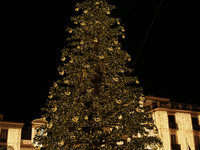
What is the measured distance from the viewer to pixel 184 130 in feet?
Result: 84.1

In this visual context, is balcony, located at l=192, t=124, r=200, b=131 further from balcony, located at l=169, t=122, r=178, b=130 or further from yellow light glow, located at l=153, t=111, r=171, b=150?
yellow light glow, located at l=153, t=111, r=171, b=150

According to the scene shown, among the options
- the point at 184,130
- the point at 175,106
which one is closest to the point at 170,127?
the point at 184,130

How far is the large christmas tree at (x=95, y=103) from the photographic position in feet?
28.0

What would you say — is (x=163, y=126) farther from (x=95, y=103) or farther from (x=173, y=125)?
(x=95, y=103)

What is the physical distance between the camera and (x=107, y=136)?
→ 880 cm

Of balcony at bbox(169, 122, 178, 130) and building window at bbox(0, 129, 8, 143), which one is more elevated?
balcony at bbox(169, 122, 178, 130)

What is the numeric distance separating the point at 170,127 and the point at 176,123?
879 mm

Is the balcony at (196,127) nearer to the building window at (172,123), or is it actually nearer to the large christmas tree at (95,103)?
the building window at (172,123)

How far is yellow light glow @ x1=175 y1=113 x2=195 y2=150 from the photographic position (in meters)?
25.2

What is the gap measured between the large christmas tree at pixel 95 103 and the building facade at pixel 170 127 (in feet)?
54.8

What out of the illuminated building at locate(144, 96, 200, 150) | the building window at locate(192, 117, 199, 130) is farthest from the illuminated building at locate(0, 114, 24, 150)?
the building window at locate(192, 117, 199, 130)

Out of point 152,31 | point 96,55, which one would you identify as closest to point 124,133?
point 96,55

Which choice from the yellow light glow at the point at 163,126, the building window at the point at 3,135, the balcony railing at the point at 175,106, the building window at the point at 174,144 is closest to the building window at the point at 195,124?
the balcony railing at the point at 175,106

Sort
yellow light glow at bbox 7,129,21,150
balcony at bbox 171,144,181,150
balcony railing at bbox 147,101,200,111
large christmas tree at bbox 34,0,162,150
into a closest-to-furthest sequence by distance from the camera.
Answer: large christmas tree at bbox 34,0,162,150 → balcony at bbox 171,144,181,150 → balcony railing at bbox 147,101,200,111 → yellow light glow at bbox 7,129,21,150
